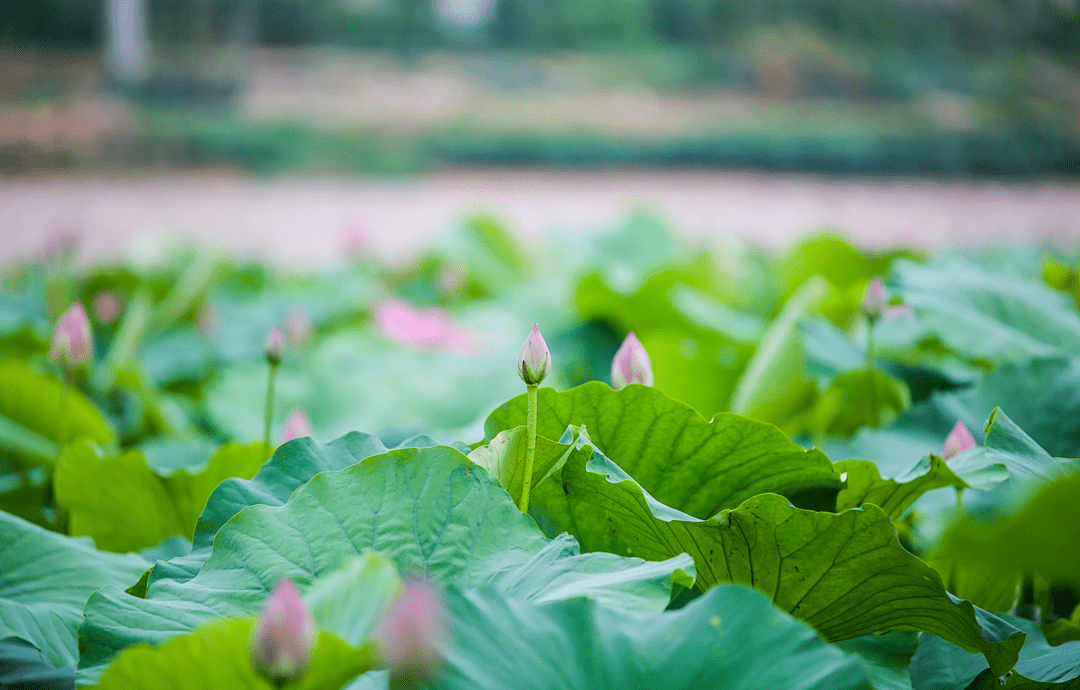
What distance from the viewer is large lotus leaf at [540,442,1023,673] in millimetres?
380

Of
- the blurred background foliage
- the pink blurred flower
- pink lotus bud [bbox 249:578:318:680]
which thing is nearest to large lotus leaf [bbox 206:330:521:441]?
the pink blurred flower

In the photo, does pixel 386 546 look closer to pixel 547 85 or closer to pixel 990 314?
pixel 990 314

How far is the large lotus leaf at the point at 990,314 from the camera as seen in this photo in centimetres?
67

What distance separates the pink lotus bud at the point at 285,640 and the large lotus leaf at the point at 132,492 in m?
0.36

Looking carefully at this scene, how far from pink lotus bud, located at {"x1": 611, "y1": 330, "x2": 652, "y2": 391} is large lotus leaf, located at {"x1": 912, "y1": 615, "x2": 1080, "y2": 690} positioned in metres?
0.23

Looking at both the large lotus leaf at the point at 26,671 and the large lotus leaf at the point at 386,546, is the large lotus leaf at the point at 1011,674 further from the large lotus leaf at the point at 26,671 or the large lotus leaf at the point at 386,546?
the large lotus leaf at the point at 26,671

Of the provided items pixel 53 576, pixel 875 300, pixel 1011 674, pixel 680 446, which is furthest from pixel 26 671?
pixel 875 300

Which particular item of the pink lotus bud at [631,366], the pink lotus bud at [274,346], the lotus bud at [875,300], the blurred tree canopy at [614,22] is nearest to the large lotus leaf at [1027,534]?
the pink lotus bud at [631,366]

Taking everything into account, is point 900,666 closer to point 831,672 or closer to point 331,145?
point 831,672

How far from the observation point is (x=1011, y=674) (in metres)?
0.42

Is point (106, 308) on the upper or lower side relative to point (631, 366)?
lower

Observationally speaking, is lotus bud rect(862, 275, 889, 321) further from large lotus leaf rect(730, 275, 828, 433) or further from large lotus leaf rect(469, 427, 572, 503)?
large lotus leaf rect(469, 427, 572, 503)

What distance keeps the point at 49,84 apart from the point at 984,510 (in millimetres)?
10488

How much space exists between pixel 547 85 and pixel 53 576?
11472 millimetres
